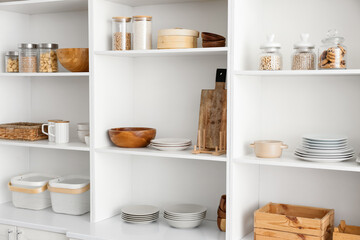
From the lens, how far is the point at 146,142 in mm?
2631

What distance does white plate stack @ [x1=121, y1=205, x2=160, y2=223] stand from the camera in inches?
103

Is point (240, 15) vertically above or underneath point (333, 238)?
above

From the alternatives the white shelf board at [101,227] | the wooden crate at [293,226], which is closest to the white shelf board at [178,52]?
the wooden crate at [293,226]

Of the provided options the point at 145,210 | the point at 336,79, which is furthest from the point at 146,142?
the point at 336,79

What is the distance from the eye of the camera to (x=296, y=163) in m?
2.13

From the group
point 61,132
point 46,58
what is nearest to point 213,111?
point 61,132

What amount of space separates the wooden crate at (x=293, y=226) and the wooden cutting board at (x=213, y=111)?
1.40ft

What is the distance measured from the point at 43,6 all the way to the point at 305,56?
1561 mm

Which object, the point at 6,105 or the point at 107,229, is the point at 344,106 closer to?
the point at 107,229

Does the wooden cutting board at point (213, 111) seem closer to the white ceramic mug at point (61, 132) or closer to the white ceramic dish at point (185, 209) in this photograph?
the white ceramic dish at point (185, 209)

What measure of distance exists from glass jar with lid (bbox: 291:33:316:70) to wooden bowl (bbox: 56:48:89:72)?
3.81ft

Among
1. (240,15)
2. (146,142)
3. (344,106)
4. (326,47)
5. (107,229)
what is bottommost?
(107,229)

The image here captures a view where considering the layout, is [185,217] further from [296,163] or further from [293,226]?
[296,163]

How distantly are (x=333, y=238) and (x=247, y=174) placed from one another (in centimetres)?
50
